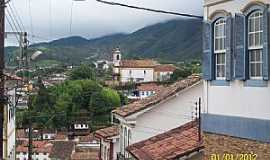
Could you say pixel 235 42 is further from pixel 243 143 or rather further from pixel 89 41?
pixel 89 41

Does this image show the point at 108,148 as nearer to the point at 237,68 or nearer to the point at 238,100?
the point at 238,100

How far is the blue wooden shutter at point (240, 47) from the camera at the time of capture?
1291cm

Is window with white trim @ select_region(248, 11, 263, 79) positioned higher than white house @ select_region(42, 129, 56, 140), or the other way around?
window with white trim @ select_region(248, 11, 263, 79)

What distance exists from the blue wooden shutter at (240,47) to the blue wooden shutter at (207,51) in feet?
4.37

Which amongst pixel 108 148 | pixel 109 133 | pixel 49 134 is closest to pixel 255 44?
pixel 109 133

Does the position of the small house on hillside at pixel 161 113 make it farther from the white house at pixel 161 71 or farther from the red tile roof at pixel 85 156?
the white house at pixel 161 71

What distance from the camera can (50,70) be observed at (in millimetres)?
42375

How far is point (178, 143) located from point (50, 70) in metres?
25.3

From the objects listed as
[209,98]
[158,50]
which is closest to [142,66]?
[158,50]

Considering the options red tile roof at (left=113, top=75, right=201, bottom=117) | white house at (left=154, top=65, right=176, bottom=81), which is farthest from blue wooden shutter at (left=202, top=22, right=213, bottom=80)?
white house at (left=154, top=65, right=176, bottom=81)

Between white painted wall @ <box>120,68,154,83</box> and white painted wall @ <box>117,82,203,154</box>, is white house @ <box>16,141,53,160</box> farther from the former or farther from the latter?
white painted wall @ <box>120,68,154,83</box>

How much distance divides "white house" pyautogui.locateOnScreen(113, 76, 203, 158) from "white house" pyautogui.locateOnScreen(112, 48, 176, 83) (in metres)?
96.2

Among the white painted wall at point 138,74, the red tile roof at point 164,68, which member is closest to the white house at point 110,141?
the white painted wall at point 138,74

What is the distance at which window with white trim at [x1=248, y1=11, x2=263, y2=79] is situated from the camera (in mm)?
12508
